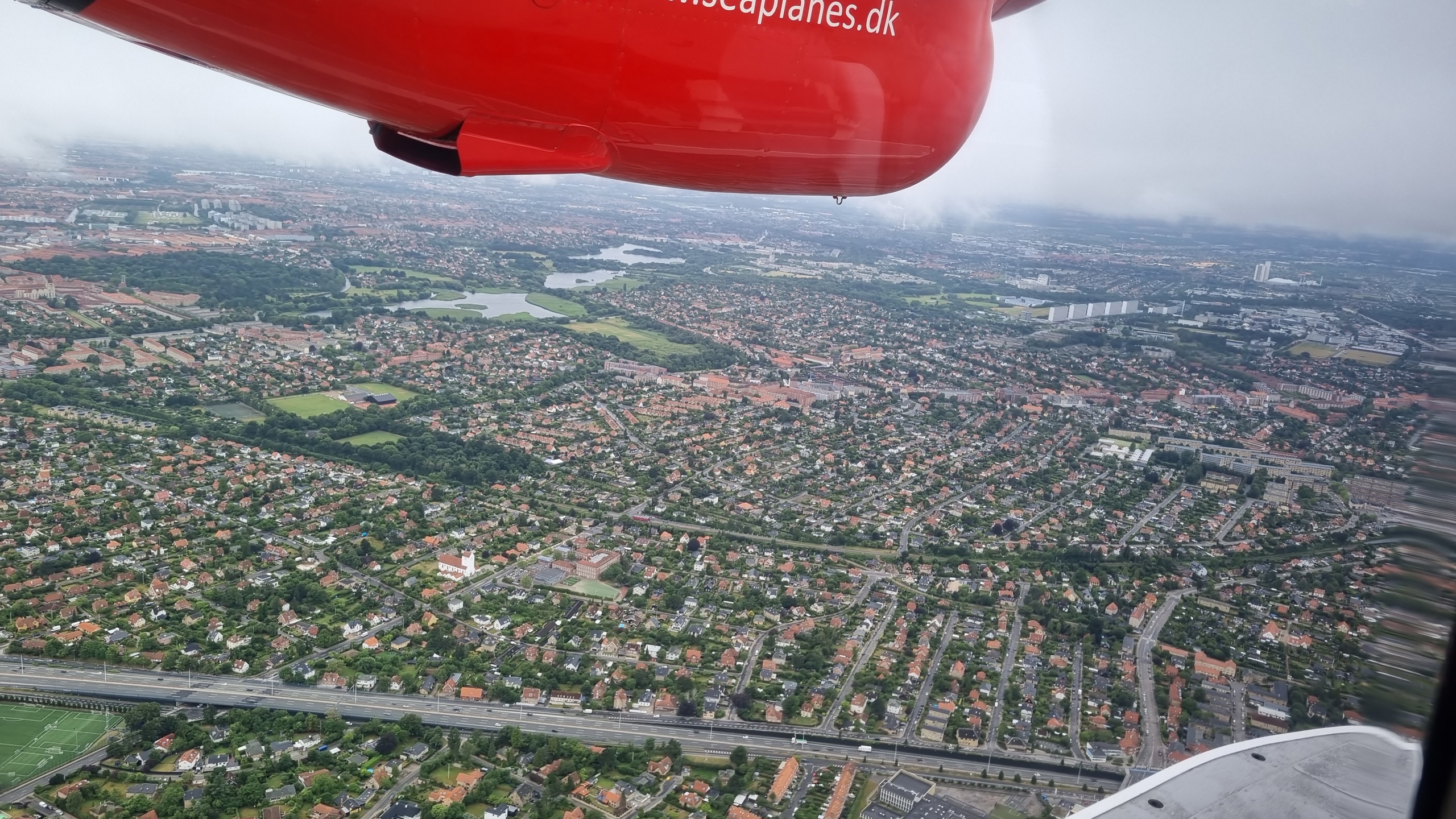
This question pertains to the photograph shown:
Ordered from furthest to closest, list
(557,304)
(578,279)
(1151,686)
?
(578,279) → (557,304) → (1151,686)

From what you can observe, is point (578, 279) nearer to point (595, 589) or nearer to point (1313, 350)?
point (595, 589)

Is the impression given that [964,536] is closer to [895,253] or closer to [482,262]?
[895,253]

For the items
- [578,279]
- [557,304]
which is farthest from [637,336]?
[578,279]

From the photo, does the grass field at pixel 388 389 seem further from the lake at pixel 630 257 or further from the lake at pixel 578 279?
the lake at pixel 630 257

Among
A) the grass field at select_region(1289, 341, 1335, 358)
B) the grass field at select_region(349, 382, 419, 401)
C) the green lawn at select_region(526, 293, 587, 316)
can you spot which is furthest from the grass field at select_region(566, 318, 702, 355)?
the grass field at select_region(1289, 341, 1335, 358)

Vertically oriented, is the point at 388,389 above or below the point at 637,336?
below

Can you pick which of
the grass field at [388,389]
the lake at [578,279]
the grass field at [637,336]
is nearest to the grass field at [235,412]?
the grass field at [388,389]

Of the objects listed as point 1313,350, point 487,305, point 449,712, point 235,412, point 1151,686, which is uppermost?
point 1313,350
